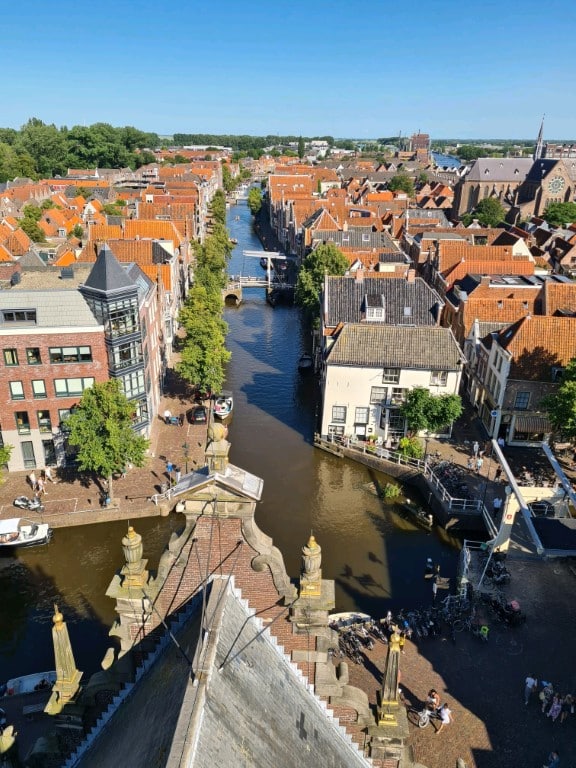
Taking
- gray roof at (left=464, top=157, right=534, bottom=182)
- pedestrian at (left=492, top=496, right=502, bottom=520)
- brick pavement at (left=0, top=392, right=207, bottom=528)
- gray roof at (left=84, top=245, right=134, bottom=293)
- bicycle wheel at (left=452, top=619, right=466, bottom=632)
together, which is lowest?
brick pavement at (left=0, top=392, right=207, bottom=528)

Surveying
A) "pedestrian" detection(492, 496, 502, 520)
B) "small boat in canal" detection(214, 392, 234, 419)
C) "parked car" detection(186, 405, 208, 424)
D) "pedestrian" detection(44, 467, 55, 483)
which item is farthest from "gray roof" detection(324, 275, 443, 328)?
"pedestrian" detection(44, 467, 55, 483)

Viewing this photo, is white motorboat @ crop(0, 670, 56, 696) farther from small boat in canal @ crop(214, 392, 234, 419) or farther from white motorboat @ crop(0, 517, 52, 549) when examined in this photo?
small boat in canal @ crop(214, 392, 234, 419)

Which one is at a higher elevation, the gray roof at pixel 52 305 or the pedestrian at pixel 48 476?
the gray roof at pixel 52 305

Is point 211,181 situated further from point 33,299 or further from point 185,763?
point 185,763

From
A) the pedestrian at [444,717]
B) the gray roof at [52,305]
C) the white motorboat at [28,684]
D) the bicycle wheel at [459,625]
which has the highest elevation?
the gray roof at [52,305]

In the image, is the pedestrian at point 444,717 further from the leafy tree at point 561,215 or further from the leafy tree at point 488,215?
the leafy tree at point 561,215

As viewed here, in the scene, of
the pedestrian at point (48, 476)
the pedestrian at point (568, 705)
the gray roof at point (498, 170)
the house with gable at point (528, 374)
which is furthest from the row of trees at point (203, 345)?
the gray roof at point (498, 170)

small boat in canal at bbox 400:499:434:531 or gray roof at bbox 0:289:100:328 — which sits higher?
gray roof at bbox 0:289:100:328

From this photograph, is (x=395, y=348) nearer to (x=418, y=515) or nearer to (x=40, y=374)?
(x=418, y=515)
